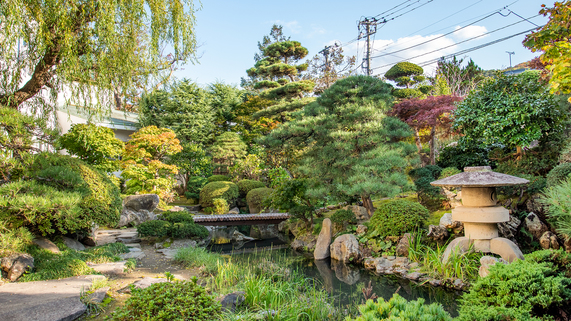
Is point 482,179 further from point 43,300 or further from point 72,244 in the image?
point 72,244

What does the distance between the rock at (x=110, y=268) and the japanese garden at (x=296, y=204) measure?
0.02 m

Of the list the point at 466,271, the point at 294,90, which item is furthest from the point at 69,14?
the point at 294,90

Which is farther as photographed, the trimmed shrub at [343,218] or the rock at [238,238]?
the rock at [238,238]

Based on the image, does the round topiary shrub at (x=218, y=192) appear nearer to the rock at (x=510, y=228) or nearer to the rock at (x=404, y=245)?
the rock at (x=404, y=245)

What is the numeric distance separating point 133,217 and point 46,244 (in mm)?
4189

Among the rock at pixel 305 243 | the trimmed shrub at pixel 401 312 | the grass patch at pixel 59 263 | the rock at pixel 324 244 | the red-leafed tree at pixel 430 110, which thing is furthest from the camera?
the red-leafed tree at pixel 430 110

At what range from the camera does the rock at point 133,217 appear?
28.6ft

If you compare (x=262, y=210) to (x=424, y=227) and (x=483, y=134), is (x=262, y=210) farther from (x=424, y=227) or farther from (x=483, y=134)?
(x=483, y=134)

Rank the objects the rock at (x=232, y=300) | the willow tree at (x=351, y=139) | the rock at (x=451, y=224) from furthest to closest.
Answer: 1. the willow tree at (x=351, y=139)
2. the rock at (x=451, y=224)
3. the rock at (x=232, y=300)

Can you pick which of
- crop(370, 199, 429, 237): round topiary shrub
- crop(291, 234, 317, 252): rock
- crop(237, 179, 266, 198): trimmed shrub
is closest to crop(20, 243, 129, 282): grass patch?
crop(291, 234, 317, 252): rock

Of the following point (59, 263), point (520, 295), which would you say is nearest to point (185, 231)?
point (59, 263)

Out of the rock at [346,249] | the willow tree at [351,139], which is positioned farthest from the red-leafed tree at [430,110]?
the rock at [346,249]

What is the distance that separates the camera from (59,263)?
4180 millimetres

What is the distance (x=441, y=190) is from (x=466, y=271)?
3274mm
